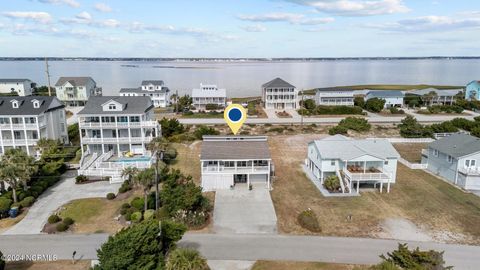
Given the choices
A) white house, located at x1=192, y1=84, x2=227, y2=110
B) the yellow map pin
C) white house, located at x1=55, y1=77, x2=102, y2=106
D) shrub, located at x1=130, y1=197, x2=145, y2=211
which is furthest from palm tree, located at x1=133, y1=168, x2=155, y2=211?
white house, located at x1=55, y1=77, x2=102, y2=106

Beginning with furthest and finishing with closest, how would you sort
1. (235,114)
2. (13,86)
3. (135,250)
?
(13,86) < (235,114) < (135,250)

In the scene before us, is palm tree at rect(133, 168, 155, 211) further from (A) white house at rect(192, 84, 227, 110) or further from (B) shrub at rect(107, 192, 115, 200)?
(A) white house at rect(192, 84, 227, 110)

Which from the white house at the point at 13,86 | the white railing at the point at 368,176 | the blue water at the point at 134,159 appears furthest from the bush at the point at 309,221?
the white house at the point at 13,86

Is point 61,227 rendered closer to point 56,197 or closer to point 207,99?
point 56,197

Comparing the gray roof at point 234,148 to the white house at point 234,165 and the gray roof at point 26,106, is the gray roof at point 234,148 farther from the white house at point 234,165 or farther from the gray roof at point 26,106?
the gray roof at point 26,106

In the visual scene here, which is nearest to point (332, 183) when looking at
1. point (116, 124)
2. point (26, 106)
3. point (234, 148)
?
point (234, 148)
